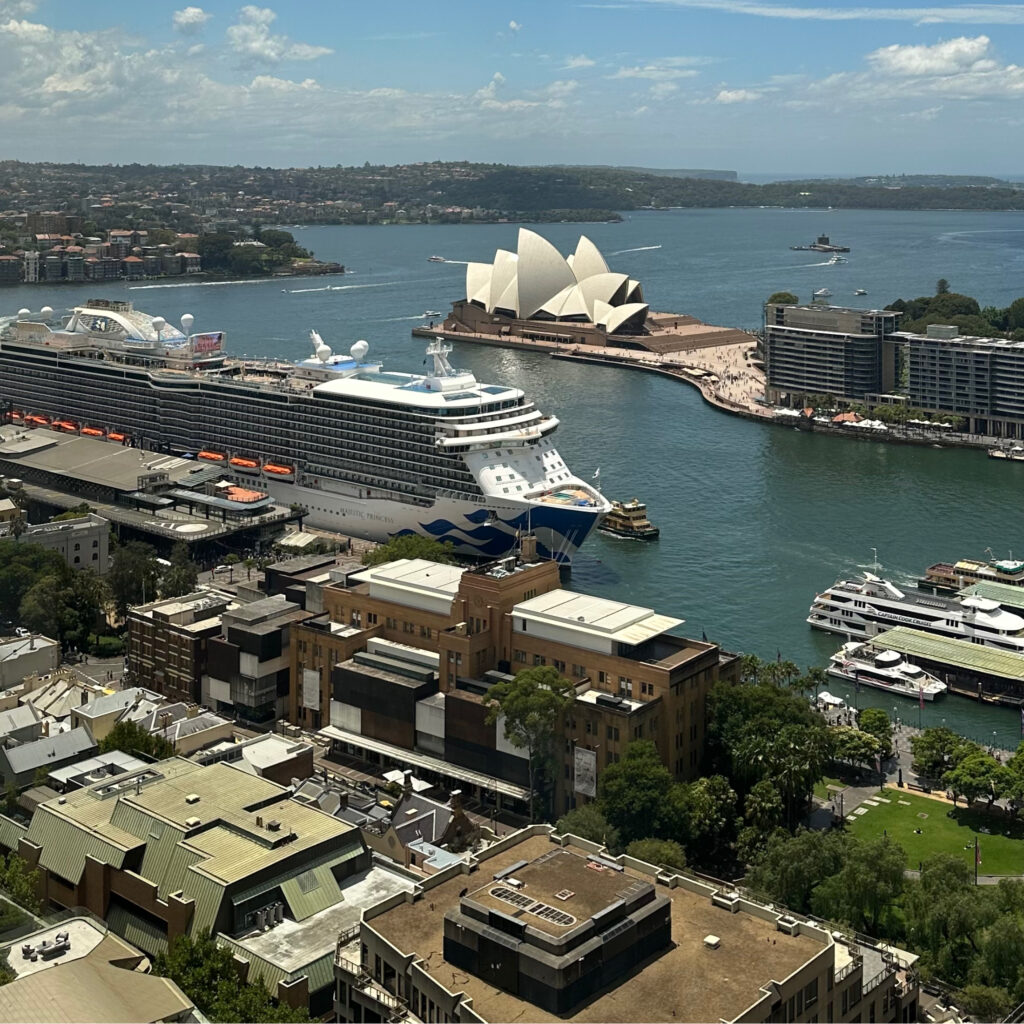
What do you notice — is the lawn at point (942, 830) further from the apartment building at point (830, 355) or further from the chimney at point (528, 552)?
the apartment building at point (830, 355)

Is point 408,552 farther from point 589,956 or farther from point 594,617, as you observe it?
point 589,956

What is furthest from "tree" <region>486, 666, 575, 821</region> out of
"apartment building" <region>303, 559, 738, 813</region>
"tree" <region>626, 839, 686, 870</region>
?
"tree" <region>626, 839, 686, 870</region>

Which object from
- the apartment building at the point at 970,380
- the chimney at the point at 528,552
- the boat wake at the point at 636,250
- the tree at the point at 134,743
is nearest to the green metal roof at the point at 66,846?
the tree at the point at 134,743

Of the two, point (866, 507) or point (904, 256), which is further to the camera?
point (904, 256)

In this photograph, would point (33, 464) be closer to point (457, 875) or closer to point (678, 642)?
point (678, 642)

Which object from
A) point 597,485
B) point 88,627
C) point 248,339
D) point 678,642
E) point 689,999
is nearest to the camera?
point 689,999

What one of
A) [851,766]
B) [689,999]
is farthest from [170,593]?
[689,999]

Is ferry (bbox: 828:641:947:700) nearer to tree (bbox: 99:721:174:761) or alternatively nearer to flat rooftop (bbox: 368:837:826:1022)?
tree (bbox: 99:721:174:761)

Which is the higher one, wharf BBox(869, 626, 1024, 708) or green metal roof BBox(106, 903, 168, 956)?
green metal roof BBox(106, 903, 168, 956)

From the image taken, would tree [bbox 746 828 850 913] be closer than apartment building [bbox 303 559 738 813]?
Yes
